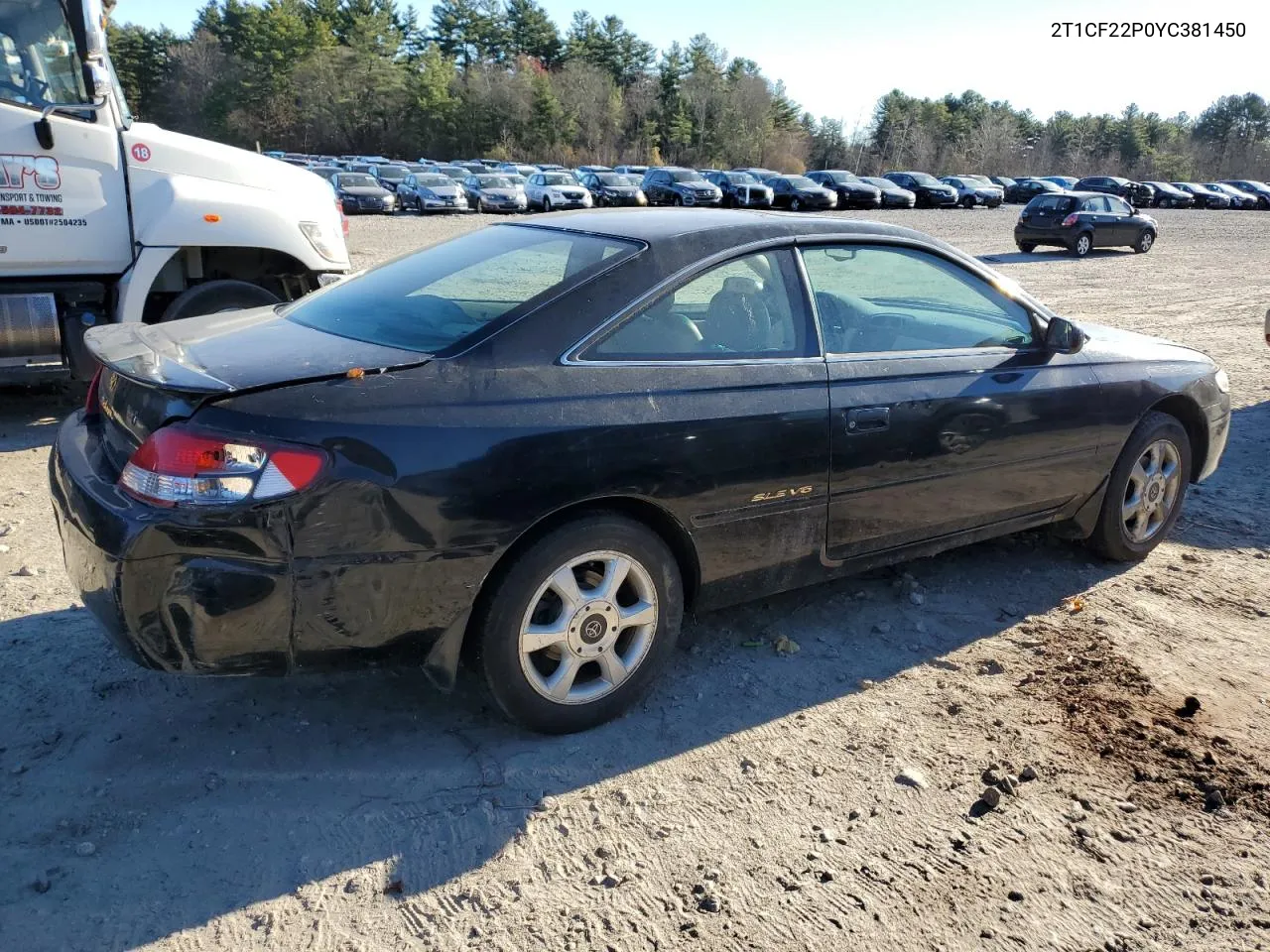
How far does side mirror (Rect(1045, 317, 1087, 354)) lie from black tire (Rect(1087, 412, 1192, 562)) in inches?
27.9

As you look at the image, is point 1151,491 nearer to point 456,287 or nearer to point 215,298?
point 456,287

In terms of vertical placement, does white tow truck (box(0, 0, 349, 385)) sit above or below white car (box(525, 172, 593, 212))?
below

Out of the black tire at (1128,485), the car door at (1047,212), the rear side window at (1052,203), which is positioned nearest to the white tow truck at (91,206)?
the black tire at (1128,485)

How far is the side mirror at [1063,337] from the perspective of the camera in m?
4.34

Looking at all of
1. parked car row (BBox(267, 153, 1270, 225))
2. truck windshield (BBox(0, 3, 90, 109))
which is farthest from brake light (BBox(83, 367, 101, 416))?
parked car row (BBox(267, 153, 1270, 225))

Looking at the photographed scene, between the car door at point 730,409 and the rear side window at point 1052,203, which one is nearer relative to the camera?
the car door at point 730,409

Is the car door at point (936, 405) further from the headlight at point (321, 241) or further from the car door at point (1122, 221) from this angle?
the car door at point (1122, 221)

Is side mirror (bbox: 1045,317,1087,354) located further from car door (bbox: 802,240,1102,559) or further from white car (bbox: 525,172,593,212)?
white car (bbox: 525,172,593,212)

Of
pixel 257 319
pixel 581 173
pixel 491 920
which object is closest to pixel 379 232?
pixel 581 173

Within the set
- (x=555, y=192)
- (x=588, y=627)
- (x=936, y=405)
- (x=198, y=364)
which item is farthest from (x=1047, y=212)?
(x=198, y=364)

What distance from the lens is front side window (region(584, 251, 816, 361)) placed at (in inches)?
134

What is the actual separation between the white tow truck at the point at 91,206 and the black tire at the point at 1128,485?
560 centimetres

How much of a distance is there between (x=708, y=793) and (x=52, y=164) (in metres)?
Answer: 5.83

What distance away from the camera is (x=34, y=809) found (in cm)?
291
